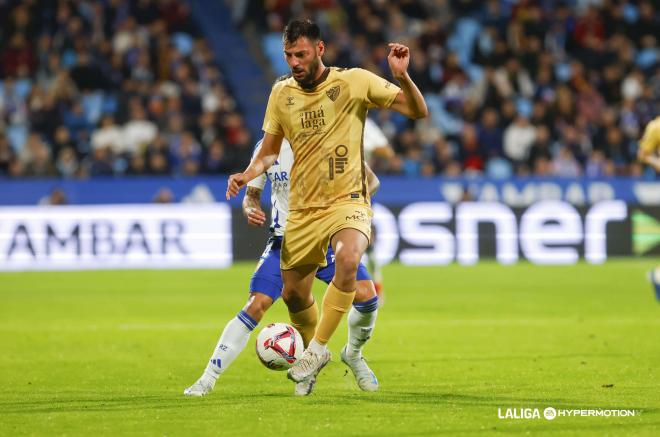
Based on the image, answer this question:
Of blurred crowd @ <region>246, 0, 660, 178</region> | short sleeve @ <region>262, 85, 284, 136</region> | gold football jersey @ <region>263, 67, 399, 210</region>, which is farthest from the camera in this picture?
blurred crowd @ <region>246, 0, 660, 178</region>

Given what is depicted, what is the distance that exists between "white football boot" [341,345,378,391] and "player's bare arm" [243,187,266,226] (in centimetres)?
109

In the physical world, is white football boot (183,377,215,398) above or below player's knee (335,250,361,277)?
below

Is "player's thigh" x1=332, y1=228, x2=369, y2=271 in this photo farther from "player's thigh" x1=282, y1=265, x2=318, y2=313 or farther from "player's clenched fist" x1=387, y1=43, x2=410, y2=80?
"player's clenched fist" x1=387, y1=43, x2=410, y2=80

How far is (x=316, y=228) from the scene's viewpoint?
779 centimetres

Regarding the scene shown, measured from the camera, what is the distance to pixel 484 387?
8367 millimetres

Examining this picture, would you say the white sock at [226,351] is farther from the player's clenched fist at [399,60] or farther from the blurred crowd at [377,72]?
the blurred crowd at [377,72]

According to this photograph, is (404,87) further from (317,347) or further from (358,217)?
(317,347)

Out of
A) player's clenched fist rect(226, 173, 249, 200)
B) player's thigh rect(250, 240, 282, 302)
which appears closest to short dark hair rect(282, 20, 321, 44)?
player's clenched fist rect(226, 173, 249, 200)

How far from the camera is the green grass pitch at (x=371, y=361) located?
691 cm

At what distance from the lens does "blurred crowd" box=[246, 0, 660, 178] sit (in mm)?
23531

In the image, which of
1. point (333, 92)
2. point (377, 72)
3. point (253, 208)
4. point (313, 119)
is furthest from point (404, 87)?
point (377, 72)

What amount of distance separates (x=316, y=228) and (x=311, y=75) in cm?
96

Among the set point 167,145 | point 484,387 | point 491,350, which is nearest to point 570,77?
point 167,145

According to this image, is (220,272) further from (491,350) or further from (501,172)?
(491,350)
